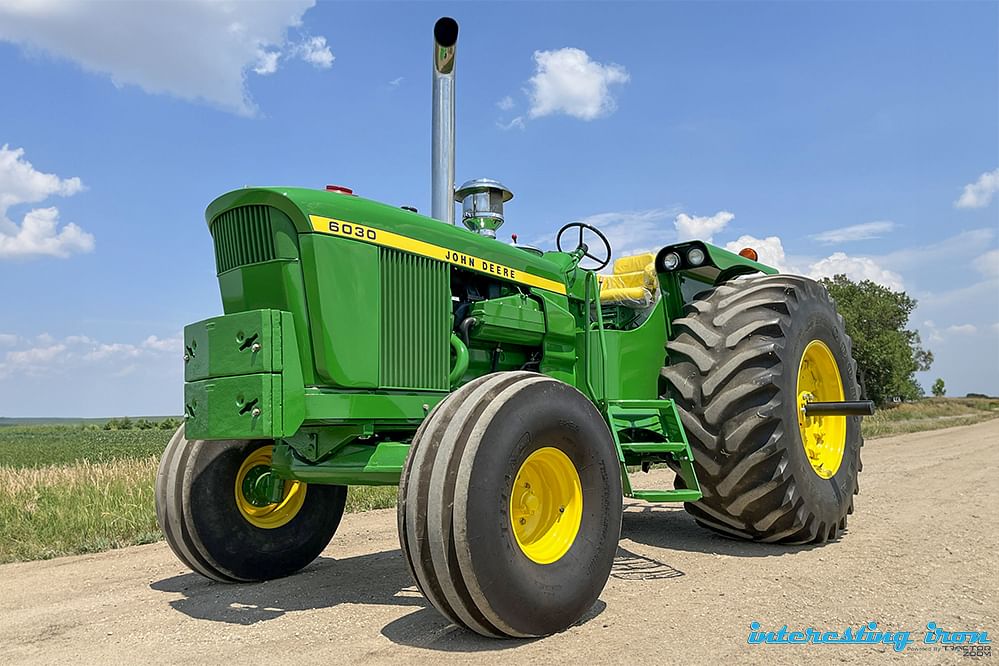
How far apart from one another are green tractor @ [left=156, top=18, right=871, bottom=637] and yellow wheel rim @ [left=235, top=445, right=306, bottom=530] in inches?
0.7

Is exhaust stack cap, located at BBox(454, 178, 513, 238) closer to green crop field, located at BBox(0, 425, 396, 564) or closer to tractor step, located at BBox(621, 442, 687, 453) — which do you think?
tractor step, located at BBox(621, 442, 687, 453)

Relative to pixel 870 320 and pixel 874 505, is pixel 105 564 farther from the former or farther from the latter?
pixel 870 320

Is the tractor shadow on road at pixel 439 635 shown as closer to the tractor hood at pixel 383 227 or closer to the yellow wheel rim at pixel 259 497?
the yellow wheel rim at pixel 259 497

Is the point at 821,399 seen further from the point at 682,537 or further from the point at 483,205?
the point at 483,205

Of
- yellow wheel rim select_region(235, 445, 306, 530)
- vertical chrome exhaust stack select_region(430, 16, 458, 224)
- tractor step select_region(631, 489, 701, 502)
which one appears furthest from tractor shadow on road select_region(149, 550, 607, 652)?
vertical chrome exhaust stack select_region(430, 16, 458, 224)

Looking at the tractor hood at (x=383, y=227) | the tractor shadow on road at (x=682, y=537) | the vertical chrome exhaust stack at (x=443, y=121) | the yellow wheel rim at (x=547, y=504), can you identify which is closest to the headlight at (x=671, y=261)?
the tractor hood at (x=383, y=227)

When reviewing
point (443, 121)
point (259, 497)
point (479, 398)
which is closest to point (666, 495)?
point (479, 398)

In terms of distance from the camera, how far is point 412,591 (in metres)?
4.45

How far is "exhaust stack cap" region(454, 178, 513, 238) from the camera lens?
208 inches

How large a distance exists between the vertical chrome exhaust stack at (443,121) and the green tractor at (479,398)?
0.05 feet

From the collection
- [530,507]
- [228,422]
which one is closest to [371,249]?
[228,422]

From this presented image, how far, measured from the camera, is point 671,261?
247 inches

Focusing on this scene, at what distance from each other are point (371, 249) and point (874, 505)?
5.82 metres

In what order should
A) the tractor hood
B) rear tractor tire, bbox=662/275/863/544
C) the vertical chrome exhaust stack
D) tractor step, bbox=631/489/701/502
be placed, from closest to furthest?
the tractor hood < tractor step, bbox=631/489/701/502 < rear tractor tire, bbox=662/275/863/544 < the vertical chrome exhaust stack
